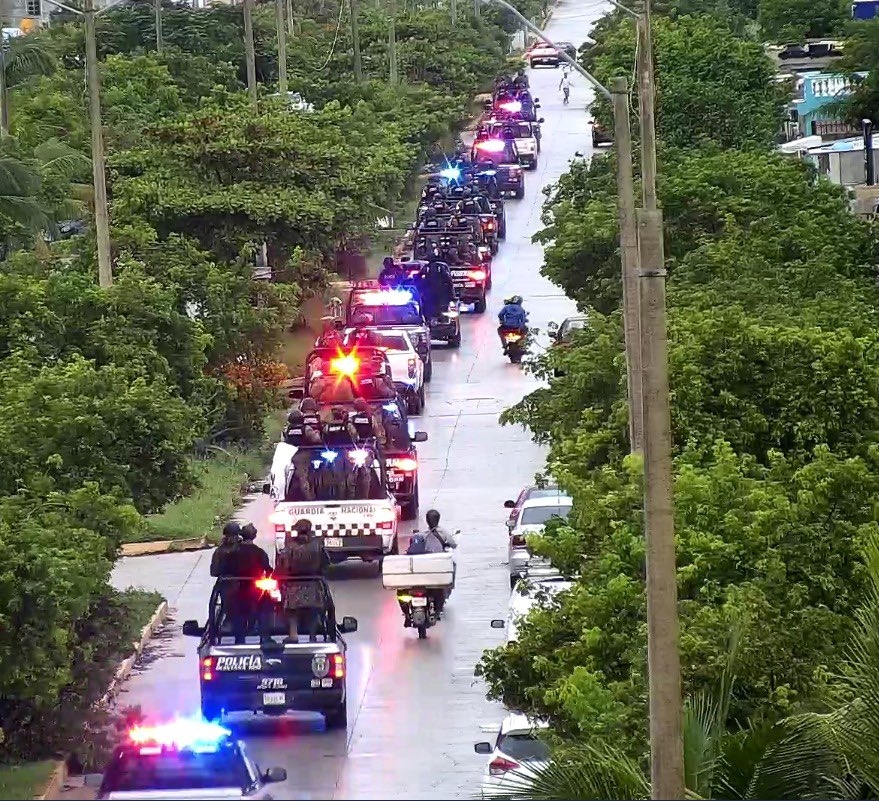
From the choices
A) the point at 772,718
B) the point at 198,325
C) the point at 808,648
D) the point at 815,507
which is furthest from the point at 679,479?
the point at 198,325

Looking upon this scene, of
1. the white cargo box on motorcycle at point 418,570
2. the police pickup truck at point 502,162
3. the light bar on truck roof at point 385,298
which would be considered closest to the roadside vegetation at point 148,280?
the police pickup truck at point 502,162

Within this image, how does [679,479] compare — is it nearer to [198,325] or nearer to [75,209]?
[198,325]

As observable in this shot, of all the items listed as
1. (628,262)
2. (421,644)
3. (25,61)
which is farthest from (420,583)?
(25,61)

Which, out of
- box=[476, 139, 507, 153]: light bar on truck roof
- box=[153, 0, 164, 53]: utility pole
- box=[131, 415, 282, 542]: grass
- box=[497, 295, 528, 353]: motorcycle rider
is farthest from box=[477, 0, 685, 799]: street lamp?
box=[153, 0, 164, 53]: utility pole

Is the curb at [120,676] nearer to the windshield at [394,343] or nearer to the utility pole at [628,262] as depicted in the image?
the utility pole at [628,262]

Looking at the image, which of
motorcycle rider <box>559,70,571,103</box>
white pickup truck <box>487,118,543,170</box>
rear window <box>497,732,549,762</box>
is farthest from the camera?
motorcycle rider <box>559,70,571,103</box>

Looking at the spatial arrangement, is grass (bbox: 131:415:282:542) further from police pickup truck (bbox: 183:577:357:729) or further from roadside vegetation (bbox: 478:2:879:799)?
police pickup truck (bbox: 183:577:357:729)

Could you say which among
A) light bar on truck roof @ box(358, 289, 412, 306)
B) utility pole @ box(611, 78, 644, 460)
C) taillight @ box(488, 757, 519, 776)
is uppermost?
utility pole @ box(611, 78, 644, 460)

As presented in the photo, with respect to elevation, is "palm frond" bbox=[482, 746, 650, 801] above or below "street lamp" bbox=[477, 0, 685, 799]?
below
